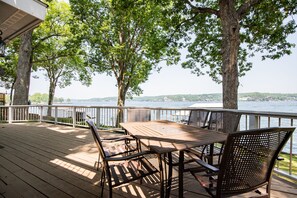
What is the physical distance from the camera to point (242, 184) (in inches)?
58.0

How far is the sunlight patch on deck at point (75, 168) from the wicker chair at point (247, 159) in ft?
6.84

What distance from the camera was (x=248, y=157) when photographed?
1430 millimetres

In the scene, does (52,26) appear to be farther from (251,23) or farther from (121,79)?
(251,23)

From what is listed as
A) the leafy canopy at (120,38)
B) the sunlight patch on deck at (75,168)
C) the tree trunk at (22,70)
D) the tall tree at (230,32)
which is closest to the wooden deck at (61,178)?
the sunlight patch on deck at (75,168)

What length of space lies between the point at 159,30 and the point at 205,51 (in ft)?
11.8

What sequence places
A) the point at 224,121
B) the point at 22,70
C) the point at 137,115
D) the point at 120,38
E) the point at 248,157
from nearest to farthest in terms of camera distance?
1. the point at 248,157
2. the point at 224,121
3. the point at 137,115
4. the point at 22,70
5. the point at 120,38

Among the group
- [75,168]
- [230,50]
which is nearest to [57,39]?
[230,50]

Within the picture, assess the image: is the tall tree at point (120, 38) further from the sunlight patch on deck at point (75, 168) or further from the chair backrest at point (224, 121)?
the sunlight patch on deck at point (75, 168)

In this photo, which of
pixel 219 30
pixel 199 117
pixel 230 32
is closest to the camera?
pixel 199 117

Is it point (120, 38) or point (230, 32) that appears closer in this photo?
point (230, 32)

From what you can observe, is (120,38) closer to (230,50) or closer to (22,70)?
(22,70)

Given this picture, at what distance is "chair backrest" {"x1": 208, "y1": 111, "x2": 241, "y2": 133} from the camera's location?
2895mm

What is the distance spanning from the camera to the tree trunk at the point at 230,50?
5996 mm

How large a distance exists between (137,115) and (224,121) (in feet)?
5.82
